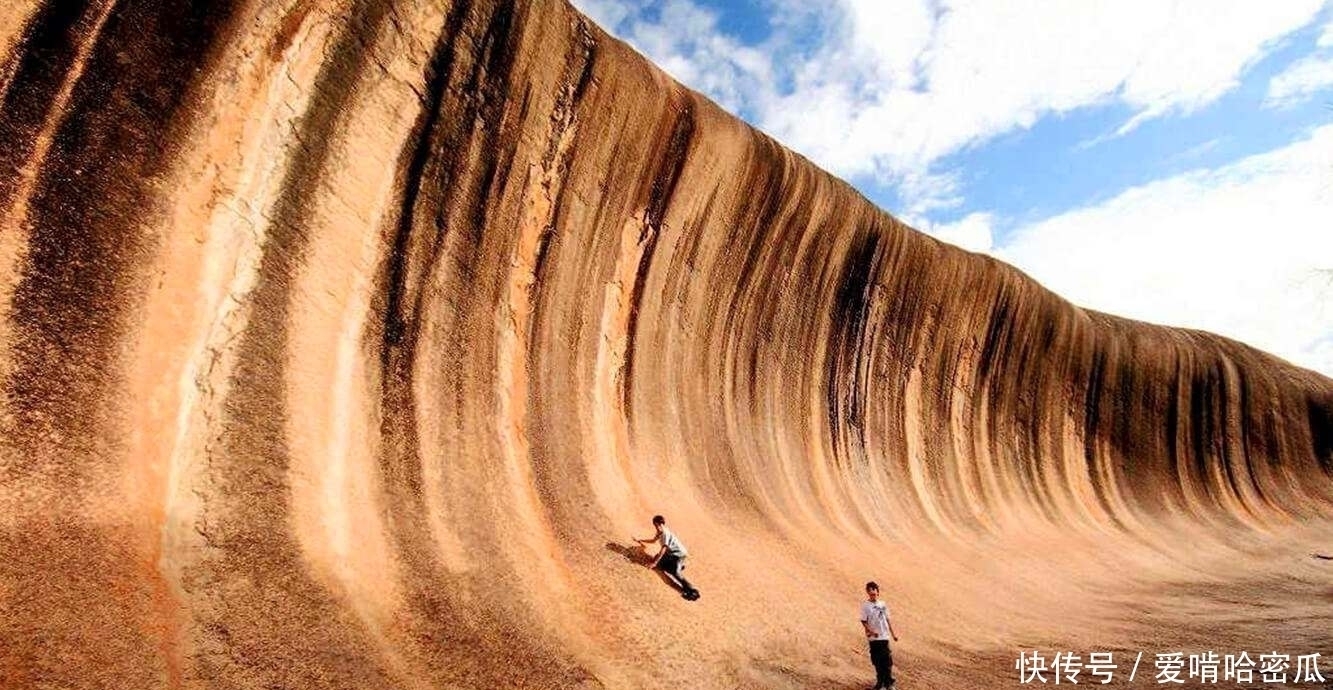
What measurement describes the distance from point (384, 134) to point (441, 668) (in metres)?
4.22

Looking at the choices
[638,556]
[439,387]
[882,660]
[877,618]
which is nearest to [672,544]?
[638,556]

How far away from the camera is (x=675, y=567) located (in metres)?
7.08

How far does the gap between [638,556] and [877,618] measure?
223cm

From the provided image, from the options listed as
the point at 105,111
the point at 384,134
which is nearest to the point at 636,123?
the point at 384,134

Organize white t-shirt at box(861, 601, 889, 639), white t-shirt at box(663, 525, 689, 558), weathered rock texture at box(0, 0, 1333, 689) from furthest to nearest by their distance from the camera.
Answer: white t-shirt at box(663, 525, 689, 558)
white t-shirt at box(861, 601, 889, 639)
weathered rock texture at box(0, 0, 1333, 689)

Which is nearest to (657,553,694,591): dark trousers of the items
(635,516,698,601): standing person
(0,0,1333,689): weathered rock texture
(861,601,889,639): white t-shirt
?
(635,516,698,601): standing person

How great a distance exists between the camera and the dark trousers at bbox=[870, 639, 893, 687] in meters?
6.54

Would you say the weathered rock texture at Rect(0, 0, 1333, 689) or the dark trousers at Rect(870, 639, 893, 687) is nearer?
the weathered rock texture at Rect(0, 0, 1333, 689)

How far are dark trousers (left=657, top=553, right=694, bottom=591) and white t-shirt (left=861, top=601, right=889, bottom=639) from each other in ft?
5.31

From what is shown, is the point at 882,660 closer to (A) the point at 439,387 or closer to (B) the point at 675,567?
(B) the point at 675,567

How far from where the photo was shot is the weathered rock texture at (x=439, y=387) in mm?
4332

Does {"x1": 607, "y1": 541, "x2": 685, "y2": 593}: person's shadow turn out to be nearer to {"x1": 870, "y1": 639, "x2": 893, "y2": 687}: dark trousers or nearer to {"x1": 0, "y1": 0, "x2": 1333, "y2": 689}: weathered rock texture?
{"x1": 0, "y1": 0, "x2": 1333, "y2": 689}: weathered rock texture


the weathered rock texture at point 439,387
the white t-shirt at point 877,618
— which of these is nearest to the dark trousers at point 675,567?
the weathered rock texture at point 439,387

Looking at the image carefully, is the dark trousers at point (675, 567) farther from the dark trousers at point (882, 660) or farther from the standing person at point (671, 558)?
the dark trousers at point (882, 660)
